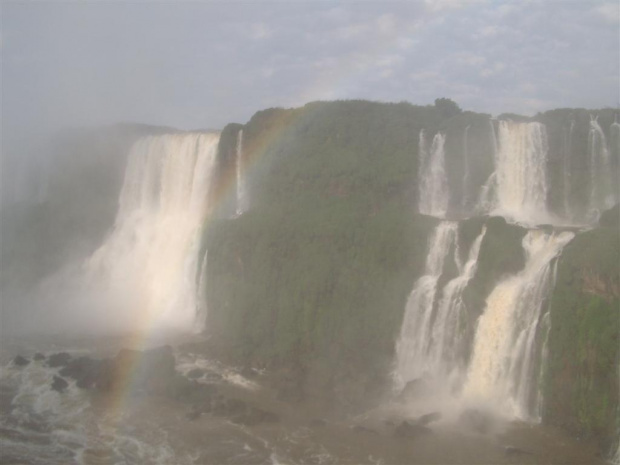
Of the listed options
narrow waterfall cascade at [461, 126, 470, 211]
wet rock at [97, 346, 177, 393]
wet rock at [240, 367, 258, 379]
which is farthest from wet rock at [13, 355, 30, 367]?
narrow waterfall cascade at [461, 126, 470, 211]

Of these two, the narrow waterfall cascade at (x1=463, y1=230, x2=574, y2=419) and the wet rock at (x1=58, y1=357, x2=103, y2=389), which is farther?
the wet rock at (x1=58, y1=357, x2=103, y2=389)

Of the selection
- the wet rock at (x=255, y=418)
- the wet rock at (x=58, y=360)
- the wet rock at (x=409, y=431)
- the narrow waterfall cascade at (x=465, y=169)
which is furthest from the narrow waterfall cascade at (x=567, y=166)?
the wet rock at (x=58, y=360)

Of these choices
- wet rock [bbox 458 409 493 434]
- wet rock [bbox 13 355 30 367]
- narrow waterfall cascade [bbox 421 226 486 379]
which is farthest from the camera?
wet rock [bbox 13 355 30 367]

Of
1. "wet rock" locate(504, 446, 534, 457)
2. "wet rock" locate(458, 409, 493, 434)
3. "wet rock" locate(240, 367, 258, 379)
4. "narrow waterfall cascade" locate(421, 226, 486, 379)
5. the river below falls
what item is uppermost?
"narrow waterfall cascade" locate(421, 226, 486, 379)

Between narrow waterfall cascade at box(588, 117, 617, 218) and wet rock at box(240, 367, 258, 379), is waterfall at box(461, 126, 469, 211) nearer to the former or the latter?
narrow waterfall cascade at box(588, 117, 617, 218)

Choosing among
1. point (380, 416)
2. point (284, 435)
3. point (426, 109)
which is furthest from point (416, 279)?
point (426, 109)

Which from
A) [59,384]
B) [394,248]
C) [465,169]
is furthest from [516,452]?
[59,384]

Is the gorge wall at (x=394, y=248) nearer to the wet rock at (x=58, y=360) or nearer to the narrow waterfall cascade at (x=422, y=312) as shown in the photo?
the narrow waterfall cascade at (x=422, y=312)

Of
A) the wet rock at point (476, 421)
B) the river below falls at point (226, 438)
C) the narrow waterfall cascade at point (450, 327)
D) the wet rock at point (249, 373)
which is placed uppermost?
the narrow waterfall cascade at point (450, 327)
